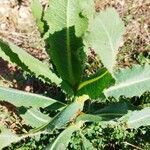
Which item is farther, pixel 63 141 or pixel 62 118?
pixel 63 141

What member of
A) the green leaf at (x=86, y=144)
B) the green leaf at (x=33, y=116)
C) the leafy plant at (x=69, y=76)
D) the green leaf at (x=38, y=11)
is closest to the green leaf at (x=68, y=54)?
the leafy plant at (x=69, y=76)

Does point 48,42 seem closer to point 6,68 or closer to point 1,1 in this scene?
point 6,68

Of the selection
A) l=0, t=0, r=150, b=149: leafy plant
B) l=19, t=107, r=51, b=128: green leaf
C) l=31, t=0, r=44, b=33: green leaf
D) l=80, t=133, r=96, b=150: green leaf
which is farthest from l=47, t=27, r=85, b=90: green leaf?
l=80, t=133, r=96, b=150: green leaf

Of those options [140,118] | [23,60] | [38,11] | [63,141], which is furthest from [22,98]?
[140,118]

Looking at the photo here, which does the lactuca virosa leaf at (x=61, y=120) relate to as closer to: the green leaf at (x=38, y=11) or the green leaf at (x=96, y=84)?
the green leaf at (x=96, y=84)

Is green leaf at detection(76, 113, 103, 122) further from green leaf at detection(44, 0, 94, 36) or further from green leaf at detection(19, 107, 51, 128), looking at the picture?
green leaf at detection(44, 0, 94, 36)

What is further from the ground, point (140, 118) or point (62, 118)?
point (62, 118)

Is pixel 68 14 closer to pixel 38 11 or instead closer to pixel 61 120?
pixel 38 11
